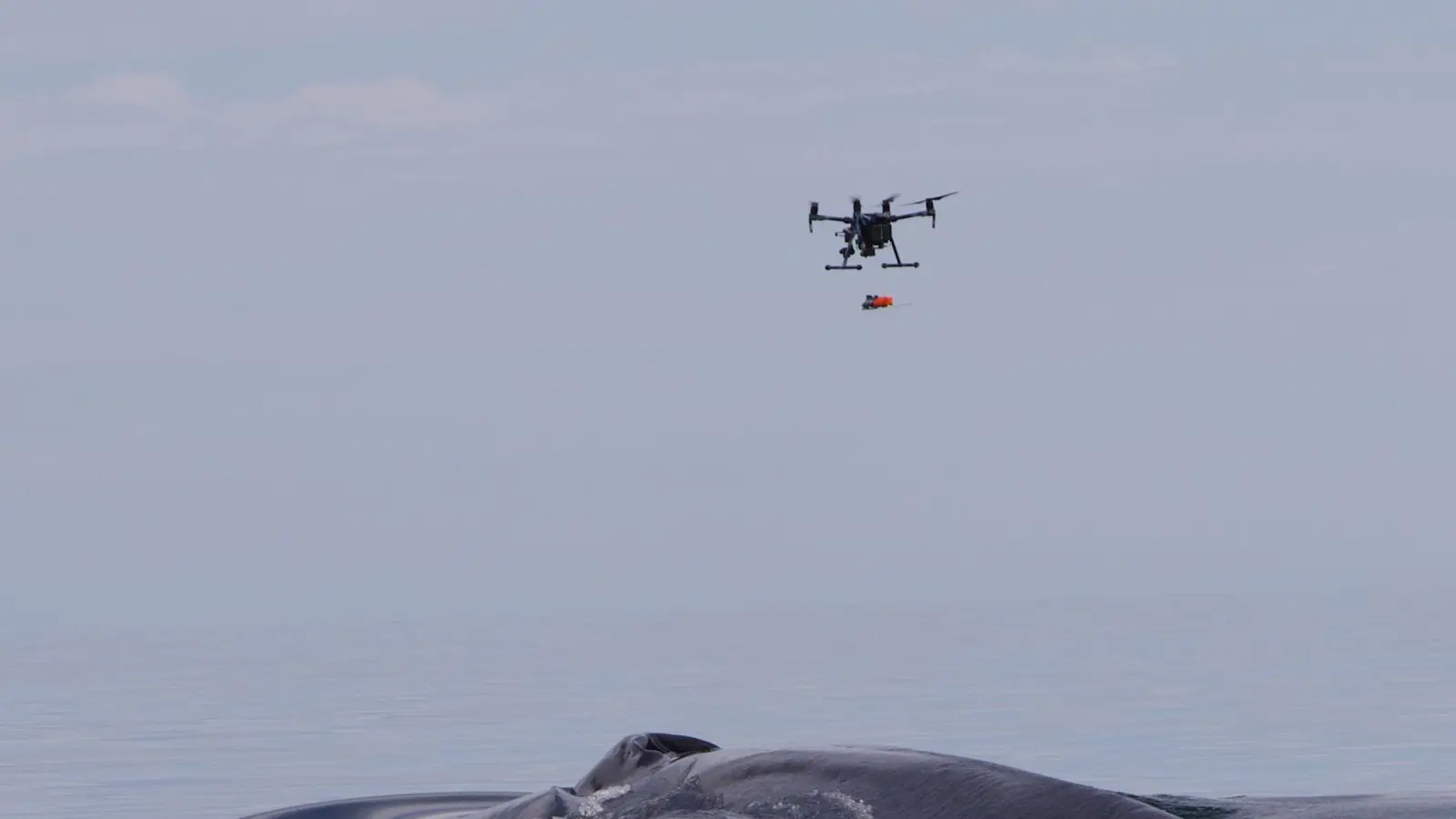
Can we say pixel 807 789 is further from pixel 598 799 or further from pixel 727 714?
pixel 727 714

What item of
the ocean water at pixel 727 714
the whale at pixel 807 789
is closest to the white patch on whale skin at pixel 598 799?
the whale at pixel 807 789

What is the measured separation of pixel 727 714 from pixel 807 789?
23138 mm

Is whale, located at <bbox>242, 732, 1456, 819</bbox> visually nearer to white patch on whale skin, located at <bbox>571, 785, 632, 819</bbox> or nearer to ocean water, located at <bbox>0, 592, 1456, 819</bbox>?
white patch on whale skin, located at <bbox>571, 785, 632, 819</bbox>

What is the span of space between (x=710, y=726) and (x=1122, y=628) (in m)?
52.3

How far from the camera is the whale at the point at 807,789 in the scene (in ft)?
23.9

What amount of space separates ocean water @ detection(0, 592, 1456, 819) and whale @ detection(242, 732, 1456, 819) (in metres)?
10.7

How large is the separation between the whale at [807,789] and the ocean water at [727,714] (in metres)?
10.7

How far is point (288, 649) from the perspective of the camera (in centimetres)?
7975

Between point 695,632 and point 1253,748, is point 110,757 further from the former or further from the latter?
point 695,632

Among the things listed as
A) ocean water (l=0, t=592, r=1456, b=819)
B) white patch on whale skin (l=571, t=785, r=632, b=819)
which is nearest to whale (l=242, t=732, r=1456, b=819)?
white patch on whale skin (l=571, t=785, r=632, b=819)

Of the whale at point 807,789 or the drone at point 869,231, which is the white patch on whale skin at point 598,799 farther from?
the drone at point 869,231

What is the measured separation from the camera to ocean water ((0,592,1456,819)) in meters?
21.2

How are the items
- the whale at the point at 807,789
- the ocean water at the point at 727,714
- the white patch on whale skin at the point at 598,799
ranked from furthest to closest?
the ocean water at the point at 727,714, the white patch on whale skin at the point at 598,799, the whale at the point at 807,789

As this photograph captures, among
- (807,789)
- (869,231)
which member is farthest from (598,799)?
(869,231)
